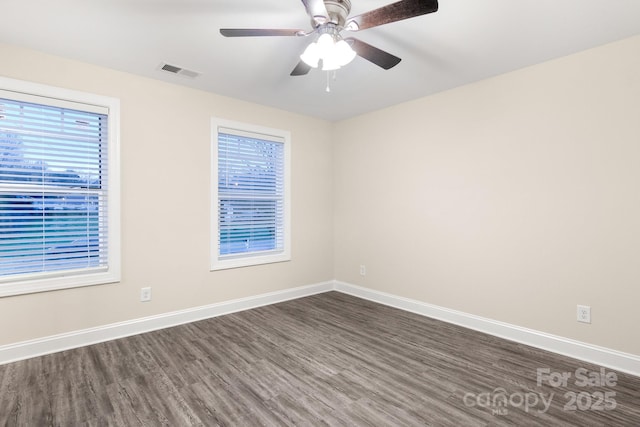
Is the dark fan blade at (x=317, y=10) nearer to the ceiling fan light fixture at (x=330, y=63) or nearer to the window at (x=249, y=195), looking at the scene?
the ceiling fan light fixture at (x=330, y=63)

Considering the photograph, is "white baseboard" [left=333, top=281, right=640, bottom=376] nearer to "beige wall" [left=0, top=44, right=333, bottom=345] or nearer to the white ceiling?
"beige wall" [left=0, top=44, right=333, bottom=345]

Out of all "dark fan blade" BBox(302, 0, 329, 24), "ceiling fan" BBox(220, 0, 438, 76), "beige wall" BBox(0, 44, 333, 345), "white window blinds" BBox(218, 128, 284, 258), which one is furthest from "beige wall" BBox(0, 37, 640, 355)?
"dark fan blade" BBox(302, 0, 329, 24)

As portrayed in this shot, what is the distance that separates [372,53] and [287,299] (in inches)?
→ 126

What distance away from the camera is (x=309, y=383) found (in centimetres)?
228

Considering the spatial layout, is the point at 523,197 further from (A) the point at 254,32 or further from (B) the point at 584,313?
(A) the point at 254,32

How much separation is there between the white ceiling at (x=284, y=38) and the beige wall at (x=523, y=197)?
1.08 feet

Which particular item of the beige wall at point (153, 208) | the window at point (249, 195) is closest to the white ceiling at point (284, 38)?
the beige wall at point (153, 208)

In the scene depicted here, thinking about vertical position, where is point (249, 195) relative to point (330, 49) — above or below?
below

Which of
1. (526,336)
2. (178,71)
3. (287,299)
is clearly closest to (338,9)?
(178,71)

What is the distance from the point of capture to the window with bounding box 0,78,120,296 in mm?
2584

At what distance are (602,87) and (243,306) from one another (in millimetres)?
4028

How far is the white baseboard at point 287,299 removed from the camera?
8.29 feet

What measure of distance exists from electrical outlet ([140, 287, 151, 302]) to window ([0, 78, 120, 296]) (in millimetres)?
277

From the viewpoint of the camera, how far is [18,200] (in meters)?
2.62
